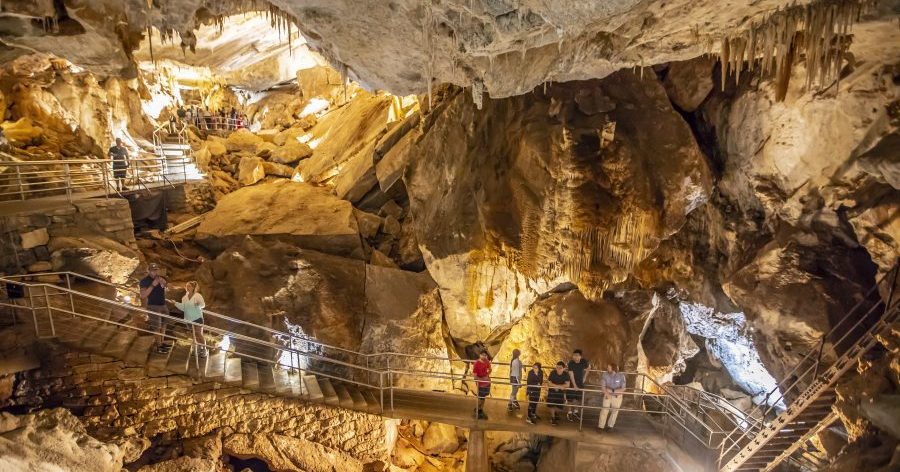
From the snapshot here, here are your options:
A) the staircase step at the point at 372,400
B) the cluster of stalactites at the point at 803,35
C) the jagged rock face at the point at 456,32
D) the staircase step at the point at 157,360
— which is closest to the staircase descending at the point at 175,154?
the jagged rock face at the point at 456,32

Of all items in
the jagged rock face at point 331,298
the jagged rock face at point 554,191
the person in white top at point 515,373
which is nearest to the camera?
the person in white top at point 515,373

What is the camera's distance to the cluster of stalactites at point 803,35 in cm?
490

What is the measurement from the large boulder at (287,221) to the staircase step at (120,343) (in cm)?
451

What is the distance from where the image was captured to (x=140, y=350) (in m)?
6.42

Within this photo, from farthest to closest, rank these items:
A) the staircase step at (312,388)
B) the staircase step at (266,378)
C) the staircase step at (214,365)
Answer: the staircase step at (312,388)
the staircase step at (266,378)
the staircase step at (214,365)

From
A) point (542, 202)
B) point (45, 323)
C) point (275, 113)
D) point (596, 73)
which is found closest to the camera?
point (45, 323)

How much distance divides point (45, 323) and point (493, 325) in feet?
24.4

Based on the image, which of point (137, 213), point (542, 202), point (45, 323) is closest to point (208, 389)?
point (45, 323)

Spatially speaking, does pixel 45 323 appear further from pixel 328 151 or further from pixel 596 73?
pixel 328 151

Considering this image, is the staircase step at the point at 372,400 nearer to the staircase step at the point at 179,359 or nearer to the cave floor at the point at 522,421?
the cave floor at the point at 522,421

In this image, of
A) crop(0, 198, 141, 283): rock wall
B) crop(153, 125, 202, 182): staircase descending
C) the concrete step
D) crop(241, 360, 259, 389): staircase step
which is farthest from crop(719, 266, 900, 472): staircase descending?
crop(153, 125, 202, 182): staircase descending

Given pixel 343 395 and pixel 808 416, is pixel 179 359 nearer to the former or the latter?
pixel 343 395

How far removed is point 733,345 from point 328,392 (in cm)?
996

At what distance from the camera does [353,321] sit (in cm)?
1011
